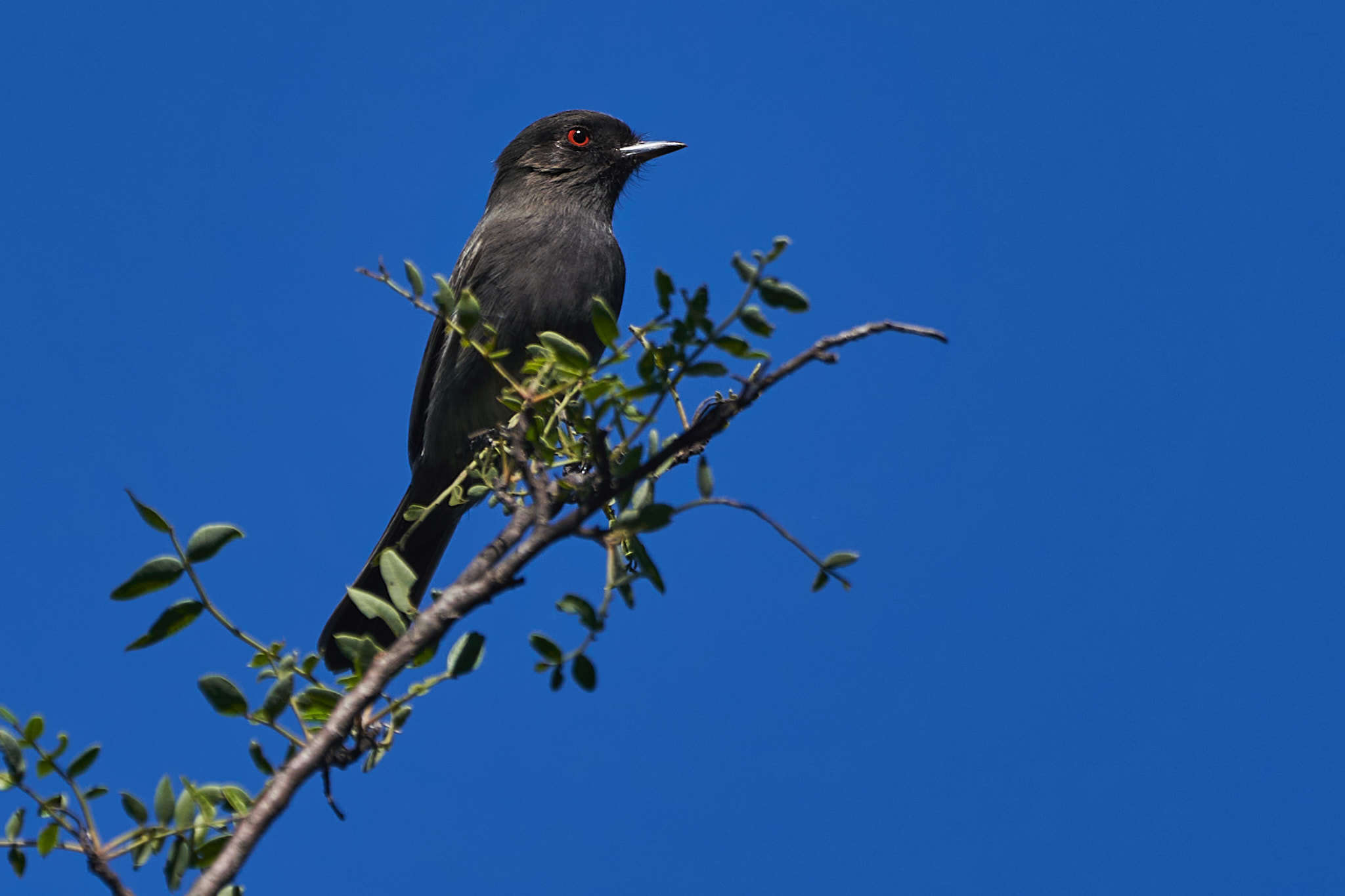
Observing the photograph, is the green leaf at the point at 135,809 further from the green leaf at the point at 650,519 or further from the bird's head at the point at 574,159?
the bird's head at the point at 574,159

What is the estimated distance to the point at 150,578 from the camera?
2.20 metres

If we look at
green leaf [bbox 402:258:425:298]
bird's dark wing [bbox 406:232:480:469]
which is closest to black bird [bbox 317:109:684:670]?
bird's dark wing [bbox 406:232:480:469]

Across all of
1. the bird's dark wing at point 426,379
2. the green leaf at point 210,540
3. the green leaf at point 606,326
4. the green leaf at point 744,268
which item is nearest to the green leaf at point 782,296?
the green leaf at point 744,268

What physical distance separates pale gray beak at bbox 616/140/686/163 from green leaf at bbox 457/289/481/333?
4.48 m

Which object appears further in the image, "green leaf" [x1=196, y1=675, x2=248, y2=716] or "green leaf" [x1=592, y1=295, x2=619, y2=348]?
"green leaf" [x1=592, y1=295, x2=619, y2=348]

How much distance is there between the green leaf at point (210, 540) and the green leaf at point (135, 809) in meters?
0.43

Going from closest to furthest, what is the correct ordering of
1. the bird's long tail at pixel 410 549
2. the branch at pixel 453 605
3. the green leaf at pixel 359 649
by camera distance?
the branch at pixel 453 605 → the green leaf at pixel 359 649 → the bird's long tail at pixel 410 549

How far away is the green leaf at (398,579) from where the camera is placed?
7.81 feet

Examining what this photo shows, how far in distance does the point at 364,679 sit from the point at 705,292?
2.80 feet

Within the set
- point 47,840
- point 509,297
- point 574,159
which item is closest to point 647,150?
point 574,159

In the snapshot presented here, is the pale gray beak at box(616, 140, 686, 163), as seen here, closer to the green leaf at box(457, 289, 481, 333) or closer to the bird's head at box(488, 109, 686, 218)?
the bird's head at box(488, 109, 686, 218)

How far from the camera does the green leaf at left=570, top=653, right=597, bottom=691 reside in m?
2.17

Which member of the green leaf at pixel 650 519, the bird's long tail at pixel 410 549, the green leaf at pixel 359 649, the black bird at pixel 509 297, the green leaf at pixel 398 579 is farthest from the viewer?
the black bird at pixel 509 297

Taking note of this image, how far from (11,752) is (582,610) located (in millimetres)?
1037
